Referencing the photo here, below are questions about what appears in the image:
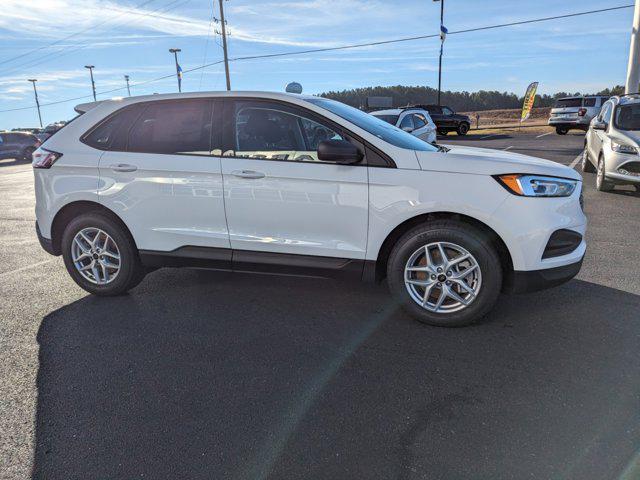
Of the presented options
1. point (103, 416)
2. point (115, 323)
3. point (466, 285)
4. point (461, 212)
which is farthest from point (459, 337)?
point (115, 323)

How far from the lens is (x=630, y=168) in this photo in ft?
27.6

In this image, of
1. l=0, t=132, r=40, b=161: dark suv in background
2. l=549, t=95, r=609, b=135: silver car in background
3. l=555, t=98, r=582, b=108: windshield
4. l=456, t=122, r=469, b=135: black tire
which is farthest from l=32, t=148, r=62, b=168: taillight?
l=456, t=122, r=469, b=135: black tire

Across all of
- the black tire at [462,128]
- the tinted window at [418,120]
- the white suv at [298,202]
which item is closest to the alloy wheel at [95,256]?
the white suv at [298,202]

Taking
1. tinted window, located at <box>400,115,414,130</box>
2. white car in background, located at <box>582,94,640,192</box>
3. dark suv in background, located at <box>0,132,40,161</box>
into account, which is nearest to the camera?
white car in background, located at <box>582,94,640,192</box>

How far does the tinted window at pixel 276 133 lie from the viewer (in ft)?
12.6

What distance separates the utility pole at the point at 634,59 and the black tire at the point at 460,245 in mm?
22582

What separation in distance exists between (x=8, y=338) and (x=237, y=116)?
95.6 inches

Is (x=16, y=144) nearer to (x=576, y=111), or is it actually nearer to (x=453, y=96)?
(x=576, y=111)

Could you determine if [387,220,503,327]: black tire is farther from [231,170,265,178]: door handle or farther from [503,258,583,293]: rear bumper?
[231,170,265,178]: door handle

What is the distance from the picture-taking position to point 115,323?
3.96 metres

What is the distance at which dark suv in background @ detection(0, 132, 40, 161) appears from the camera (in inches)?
958

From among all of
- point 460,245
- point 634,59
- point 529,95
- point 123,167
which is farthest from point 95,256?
point 529,95

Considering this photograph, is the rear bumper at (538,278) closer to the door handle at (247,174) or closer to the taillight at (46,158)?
the door handle at (247,174)

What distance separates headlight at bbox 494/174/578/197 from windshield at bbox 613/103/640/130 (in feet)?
21.8
